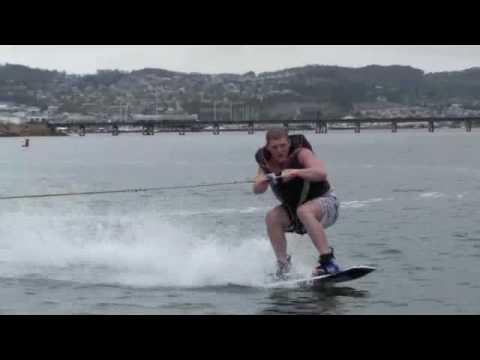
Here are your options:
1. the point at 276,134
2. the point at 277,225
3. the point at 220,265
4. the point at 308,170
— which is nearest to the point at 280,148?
the point at 276,134

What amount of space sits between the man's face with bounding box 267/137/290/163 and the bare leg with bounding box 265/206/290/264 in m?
0.72

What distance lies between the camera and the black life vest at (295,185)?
35.2 ft

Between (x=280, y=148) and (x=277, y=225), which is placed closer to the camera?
(x=280, y=148)

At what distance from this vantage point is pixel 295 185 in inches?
428

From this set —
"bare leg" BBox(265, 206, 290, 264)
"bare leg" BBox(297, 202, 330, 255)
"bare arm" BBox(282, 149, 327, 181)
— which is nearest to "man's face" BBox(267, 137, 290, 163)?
"bare arm" BBox(282, 149, 327, 181)

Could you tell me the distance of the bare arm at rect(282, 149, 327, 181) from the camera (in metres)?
10.3

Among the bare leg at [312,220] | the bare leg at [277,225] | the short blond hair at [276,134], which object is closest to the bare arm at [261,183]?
the short blond hair at [276,134]

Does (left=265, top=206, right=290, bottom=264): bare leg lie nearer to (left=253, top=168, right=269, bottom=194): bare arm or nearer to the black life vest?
the black life vest

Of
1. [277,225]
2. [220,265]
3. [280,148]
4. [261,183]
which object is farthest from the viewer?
[220,265]

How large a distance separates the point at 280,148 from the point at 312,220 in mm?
874

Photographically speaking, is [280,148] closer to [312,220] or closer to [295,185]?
[295,185]

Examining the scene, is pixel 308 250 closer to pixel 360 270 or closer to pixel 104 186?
pixel 360 270

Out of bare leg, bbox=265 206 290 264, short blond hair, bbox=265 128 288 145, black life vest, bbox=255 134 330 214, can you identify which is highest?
short blond hair, bbox=265 128 288 145
